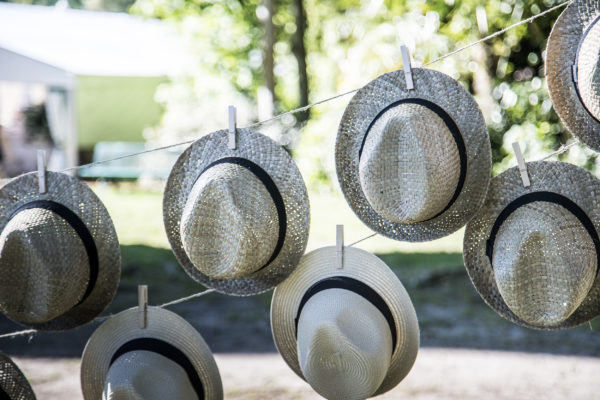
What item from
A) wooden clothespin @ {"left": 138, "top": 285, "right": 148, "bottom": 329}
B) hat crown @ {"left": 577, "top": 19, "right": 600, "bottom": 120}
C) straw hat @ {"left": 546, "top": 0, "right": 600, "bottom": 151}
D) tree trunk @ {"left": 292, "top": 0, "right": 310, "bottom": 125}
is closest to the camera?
hat crown @ {"left": 577, "top": 19, "right": 600, "bottom": 120}

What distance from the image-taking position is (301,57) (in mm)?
12602

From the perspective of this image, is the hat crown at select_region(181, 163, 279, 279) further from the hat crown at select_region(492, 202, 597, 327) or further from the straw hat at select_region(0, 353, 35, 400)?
the straw hat at select_region(0, 353, 35, 400)

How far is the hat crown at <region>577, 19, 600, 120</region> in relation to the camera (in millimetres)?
1804

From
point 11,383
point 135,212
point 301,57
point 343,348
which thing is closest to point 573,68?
point 343,348

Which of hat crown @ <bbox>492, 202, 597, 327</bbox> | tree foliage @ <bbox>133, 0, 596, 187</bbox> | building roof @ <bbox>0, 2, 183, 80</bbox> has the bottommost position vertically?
hat crown @ <bbox>492, 202, 597, 327</bbox>

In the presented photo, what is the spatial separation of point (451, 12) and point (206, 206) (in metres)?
6.88

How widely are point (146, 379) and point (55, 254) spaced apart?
51cm

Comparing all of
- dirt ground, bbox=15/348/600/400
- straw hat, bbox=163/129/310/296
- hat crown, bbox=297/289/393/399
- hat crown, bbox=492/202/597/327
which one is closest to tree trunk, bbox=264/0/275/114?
dirt ground, bbox=15/348/600/400

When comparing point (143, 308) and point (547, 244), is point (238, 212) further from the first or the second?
point (547, 244)

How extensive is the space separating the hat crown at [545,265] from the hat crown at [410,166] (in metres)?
0.25

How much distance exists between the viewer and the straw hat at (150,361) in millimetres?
2152

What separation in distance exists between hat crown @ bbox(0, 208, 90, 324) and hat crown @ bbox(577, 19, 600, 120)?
164 cm

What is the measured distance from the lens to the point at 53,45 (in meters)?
14.0

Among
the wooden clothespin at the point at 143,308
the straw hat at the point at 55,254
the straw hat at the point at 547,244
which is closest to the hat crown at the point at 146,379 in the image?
the wooden clothespin at the point at 143,308
